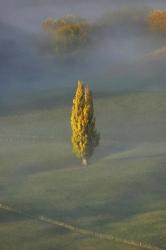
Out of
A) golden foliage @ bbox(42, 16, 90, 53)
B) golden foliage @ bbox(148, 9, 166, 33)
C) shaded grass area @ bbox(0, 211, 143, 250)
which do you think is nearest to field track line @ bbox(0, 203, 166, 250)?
shaded grass area @ bbox(0, 211, 143, 250)

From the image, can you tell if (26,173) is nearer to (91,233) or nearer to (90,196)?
(90,196)

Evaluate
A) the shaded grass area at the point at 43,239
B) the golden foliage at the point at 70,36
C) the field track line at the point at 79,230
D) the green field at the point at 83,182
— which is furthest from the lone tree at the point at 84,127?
the golden foliage at the point at 70,36

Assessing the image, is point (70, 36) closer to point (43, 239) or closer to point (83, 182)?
point (83, 182)

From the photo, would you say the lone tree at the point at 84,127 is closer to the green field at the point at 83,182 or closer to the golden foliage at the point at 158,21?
the green field at the point at 83,182

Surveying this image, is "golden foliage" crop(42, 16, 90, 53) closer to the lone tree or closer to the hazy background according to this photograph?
the hazy background

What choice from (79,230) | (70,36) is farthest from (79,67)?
(79,230)

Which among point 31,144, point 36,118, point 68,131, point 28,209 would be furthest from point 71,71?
point 28,209
